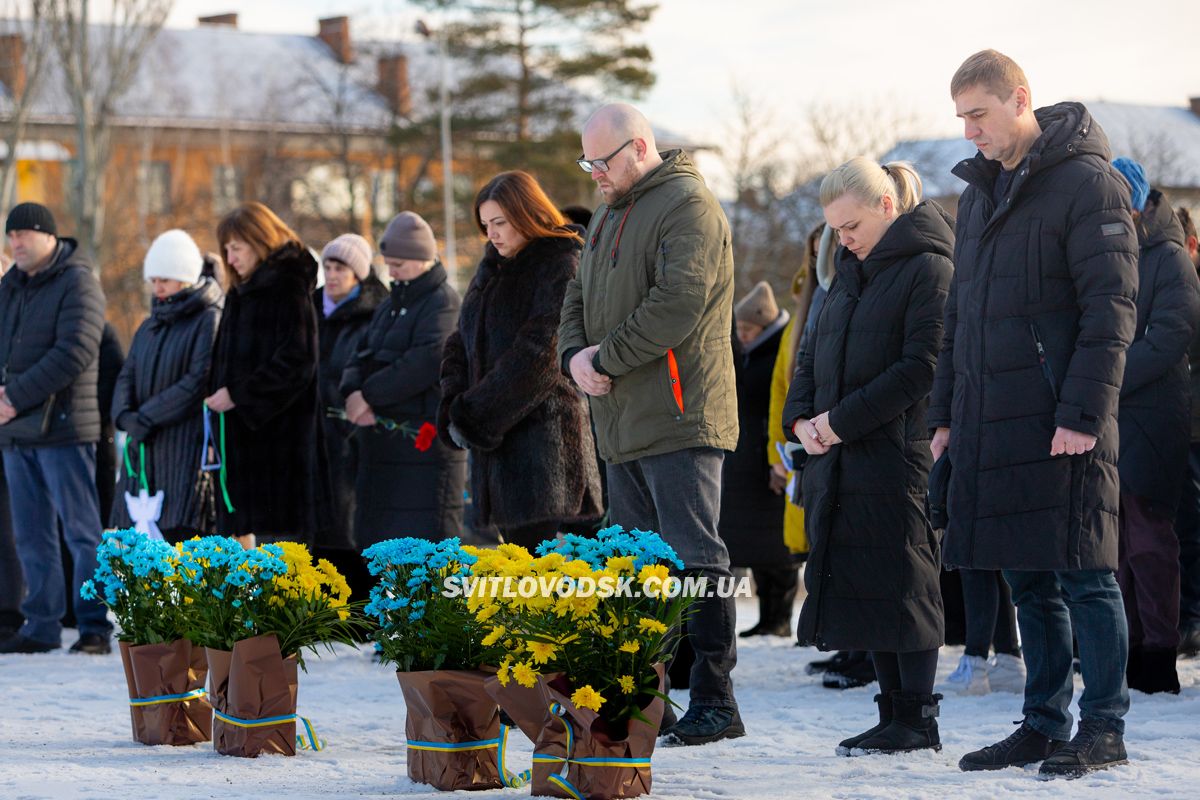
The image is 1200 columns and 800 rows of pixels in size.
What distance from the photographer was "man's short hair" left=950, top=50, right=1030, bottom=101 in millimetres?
4926

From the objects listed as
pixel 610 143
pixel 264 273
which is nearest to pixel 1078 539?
pixel 610 143

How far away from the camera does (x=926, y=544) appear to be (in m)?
5.47

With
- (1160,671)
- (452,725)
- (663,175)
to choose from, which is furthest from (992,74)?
(1160,671)

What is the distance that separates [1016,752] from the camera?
502 cm

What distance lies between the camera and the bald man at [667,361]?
5516 millimetres

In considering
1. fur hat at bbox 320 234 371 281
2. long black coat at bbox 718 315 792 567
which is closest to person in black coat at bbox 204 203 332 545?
fur hat at bbox 320 234 371 281

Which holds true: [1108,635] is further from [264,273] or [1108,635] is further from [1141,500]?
[264,273]

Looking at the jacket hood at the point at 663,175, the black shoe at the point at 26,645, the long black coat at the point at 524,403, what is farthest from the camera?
the black shoe at the point at 26,645

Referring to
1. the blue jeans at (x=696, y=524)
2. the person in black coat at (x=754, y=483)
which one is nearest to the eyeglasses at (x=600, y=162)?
the blue jeans at (x=696, y=524)

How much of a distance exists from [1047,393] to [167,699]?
3.11 meters

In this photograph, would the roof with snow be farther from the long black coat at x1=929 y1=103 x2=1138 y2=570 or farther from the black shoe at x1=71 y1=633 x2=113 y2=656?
the long black coat at x1=929 y1=103 x2=1138 y2=570

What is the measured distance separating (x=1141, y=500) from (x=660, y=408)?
7.81 ft

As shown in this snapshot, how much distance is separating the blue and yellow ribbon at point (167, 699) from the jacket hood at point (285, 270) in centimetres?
262

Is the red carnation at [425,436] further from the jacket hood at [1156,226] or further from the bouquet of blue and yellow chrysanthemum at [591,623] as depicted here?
the jacket hood at [1156,226]
